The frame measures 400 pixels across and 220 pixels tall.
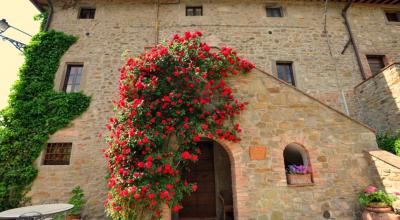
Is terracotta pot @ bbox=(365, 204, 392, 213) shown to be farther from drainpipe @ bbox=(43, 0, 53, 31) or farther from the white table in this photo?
drainpipe @ bbox=(43, 0, 53, 31)

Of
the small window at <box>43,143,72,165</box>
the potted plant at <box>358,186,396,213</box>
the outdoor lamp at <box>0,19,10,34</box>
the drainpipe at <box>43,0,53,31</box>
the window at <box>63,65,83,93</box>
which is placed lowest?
the potted plant at <box>358,186,396,213</box>

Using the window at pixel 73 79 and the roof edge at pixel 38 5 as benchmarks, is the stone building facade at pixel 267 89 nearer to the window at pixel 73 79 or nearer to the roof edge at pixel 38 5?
the window at pixel 73 79

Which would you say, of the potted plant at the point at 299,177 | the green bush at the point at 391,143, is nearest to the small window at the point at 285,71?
the green bush at the point at 391,143

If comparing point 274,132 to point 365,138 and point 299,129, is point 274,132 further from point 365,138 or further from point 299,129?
point 365,138

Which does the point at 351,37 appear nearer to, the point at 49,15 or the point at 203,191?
the point at 203,191

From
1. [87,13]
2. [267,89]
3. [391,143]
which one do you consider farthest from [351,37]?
[87,13]

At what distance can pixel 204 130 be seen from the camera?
4258mm

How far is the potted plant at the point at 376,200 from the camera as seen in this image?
3.95 meters

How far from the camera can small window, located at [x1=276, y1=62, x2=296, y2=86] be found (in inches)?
330

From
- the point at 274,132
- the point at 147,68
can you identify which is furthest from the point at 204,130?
the point at 147,68

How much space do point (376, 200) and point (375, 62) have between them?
7566 mm

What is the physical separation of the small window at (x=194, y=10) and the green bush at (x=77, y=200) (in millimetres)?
8349

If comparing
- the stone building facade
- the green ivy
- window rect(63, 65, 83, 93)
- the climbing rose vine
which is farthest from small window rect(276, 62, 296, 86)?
window rect(63, 65, 83, 93)

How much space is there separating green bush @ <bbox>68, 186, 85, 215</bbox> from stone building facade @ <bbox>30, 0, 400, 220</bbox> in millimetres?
214
